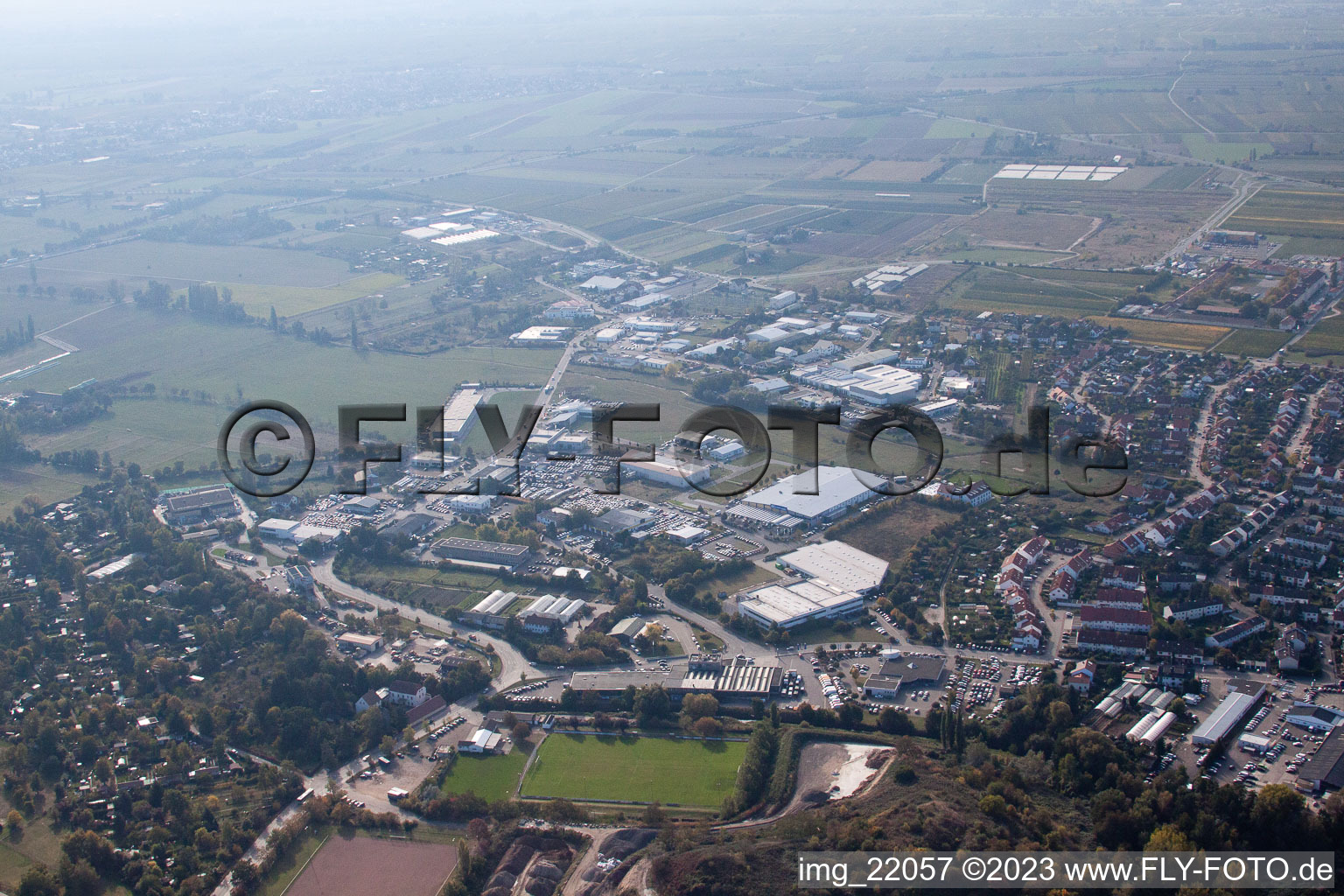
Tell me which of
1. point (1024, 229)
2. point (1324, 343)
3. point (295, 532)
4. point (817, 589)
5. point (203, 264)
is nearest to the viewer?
point (817, 589)

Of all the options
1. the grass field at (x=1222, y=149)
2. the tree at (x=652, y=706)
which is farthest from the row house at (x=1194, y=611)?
the grass field at (x=1222, y=149)

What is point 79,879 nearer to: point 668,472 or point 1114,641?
point 668,472

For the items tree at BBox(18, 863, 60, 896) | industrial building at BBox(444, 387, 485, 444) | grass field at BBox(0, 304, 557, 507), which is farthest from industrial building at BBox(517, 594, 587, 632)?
industrial building at BBox(444, 387, 485, 444)

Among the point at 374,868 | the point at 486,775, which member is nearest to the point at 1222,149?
the point at 486,775

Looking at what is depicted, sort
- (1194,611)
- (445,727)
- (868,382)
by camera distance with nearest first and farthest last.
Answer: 1. (445,727)
2. (1194,611)
3. (868,382)

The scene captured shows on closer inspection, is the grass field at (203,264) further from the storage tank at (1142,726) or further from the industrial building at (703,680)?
the storage tank at (1142,726)

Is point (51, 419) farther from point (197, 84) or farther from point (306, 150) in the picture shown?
point (197, 84)

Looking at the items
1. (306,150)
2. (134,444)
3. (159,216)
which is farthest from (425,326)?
(306,150)
